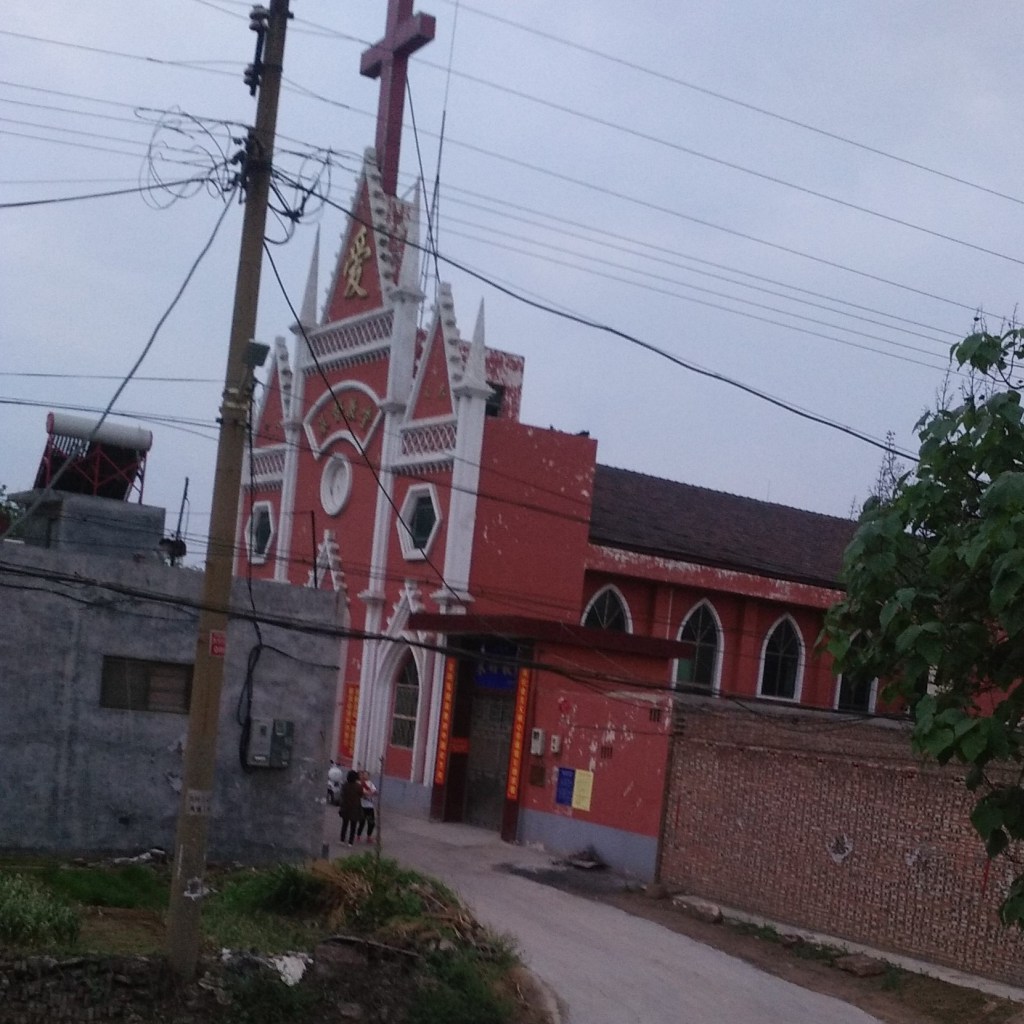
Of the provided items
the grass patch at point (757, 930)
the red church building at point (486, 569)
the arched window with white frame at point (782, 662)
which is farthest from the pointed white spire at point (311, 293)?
the grass patch at point (757, 930)

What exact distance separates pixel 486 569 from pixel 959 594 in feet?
64.4

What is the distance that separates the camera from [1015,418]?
815 cm

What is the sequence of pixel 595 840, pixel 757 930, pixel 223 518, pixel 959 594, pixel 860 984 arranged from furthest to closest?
1. pixel 595 840
2. pixel 757 930
3. pixel 860 984
4. pixel 223 518
5. pixel 959 594

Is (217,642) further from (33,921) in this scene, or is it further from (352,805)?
(352,805)

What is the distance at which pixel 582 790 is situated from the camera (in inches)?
920

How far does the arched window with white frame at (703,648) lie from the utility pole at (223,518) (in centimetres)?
2135

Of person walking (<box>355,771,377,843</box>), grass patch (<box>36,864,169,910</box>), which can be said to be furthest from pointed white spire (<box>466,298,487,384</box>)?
grass patch (<box>36,864,169,910</box>)

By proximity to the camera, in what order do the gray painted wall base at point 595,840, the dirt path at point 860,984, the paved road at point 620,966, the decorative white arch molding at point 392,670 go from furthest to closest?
the decorative white arch molding at point 392,670 → the gray painted wall base at point 595,840 → the dirt path at point 860,984 → the paved road at point 620,966

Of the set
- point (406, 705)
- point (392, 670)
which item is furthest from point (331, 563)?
point (406, 705)

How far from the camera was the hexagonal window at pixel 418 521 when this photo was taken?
28.4 m

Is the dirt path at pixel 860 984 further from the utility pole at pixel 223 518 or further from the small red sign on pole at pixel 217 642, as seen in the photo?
the small red sign on pole at pixel 217 642

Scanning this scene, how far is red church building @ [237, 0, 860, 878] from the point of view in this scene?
24203 mm

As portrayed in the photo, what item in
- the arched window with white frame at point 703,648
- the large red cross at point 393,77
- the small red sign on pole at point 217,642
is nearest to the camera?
the small red sign on pole at point 217,642

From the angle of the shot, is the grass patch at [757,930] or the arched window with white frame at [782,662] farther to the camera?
the arched window with white frame at [782,662]
